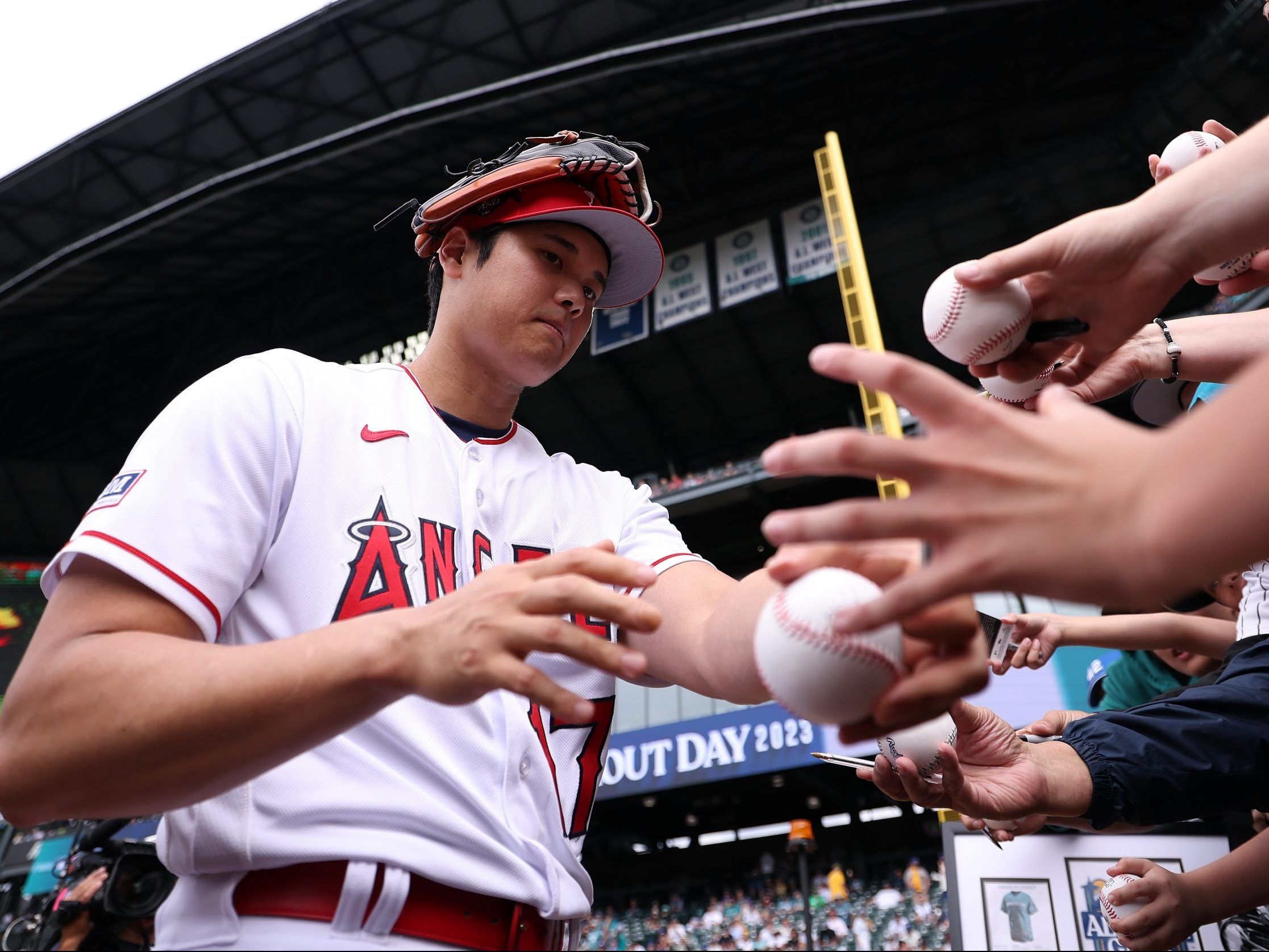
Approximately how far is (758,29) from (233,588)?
577 inches

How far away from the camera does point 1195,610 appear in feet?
11.5

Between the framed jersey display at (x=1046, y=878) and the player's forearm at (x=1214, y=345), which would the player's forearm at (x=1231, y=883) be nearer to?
the framed jersey display at (x=1046, y=878)

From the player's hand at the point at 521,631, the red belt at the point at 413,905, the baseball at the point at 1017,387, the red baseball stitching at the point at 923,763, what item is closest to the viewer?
the player's hand at the point at 521,631

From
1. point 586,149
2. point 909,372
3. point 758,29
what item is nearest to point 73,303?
point 758,29

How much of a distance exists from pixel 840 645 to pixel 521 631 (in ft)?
1.25

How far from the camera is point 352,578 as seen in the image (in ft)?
4.58

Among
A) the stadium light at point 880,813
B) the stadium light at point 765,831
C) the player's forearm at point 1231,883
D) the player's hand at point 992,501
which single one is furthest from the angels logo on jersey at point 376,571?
the stadium light at point 765,831

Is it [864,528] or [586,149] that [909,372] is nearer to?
[864,528]

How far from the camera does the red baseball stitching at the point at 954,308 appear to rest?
1627 mm

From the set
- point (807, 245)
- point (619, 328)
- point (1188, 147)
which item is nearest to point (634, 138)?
point (619, 328)

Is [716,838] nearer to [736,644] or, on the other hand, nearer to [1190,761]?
[1190,761]

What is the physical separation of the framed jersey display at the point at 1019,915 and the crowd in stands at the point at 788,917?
9.25m

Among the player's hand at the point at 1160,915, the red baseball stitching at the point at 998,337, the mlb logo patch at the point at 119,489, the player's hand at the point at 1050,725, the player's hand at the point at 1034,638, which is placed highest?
the red baseball stitching at the point at 998,337

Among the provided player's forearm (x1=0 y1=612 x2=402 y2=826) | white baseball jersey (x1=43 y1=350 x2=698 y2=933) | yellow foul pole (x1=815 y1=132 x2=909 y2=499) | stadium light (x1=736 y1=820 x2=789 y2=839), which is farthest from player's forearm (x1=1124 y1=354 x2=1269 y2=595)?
stadium light (x1=736 y1=820 x2=789 y2=839)
